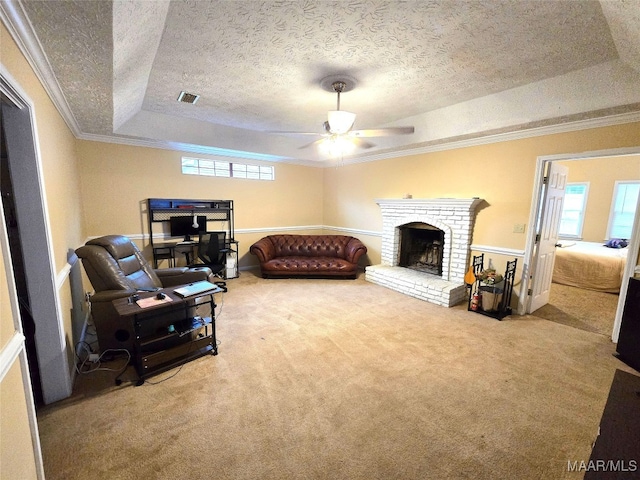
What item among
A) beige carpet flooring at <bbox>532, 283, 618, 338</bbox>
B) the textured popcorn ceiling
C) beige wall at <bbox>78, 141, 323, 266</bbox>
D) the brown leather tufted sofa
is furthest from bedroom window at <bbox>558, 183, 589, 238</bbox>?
beige wall at <bbox>78, 141, 323, 266</bbox>

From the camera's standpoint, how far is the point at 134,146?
4324 millimetres

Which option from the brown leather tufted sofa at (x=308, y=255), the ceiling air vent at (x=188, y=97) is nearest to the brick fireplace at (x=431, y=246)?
the brown leather tufted sofa at (x=308, y=255)

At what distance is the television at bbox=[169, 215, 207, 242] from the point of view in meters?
4.68

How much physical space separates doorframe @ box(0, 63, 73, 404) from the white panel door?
5.01 meters

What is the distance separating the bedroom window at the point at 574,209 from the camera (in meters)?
6.46

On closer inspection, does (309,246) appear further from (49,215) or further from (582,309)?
(582,309)

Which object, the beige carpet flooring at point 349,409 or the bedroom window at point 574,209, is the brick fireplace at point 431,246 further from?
the bedroom window at point 574,209

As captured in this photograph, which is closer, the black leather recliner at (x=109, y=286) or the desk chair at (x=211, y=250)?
the black leather recliner at (x=109, y=286)

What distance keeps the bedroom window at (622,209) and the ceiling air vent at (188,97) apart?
861cm

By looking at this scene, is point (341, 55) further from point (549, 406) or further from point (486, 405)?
point (549, 406)

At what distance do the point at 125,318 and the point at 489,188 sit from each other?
4.70 m

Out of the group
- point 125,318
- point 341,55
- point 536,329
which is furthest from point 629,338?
point 125,318

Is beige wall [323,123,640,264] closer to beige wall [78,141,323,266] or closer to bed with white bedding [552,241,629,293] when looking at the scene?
beige wall [78,141,323,266]

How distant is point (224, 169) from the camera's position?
5.29m
